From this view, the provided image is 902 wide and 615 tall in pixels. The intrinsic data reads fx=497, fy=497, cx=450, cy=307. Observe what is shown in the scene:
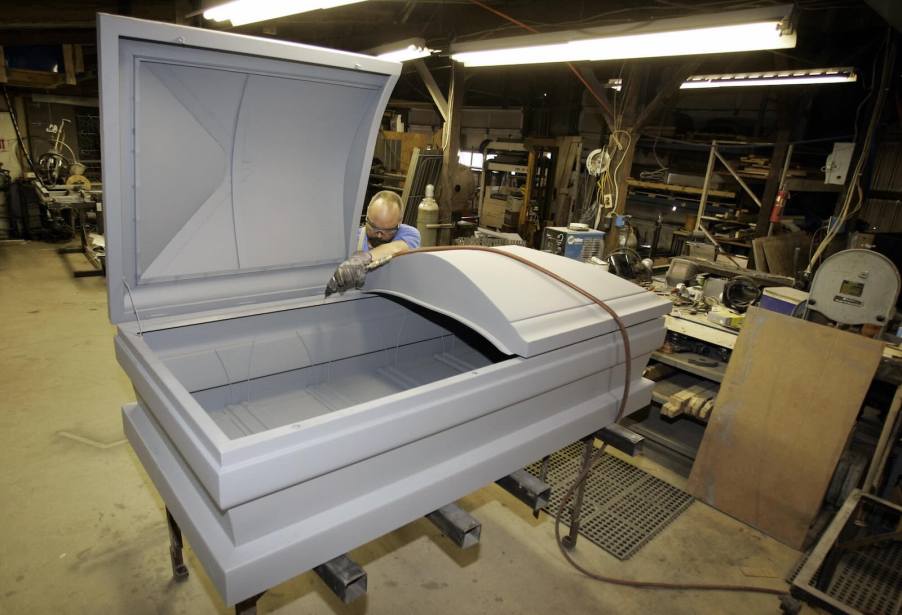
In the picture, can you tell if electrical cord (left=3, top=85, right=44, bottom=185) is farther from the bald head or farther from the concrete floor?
the bald head

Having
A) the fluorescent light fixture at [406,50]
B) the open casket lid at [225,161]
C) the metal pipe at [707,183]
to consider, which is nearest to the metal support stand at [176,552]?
the open casket lid at [225,161]

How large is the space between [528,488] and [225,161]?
129 cm

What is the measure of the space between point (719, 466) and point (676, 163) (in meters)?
5.62

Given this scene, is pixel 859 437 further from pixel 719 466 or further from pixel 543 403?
pixel 543 403

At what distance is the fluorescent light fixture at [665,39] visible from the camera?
80.2 inches

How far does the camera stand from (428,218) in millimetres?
4770

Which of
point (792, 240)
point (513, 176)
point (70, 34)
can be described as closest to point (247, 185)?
point (70, 34)

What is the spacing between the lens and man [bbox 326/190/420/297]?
1710 mm

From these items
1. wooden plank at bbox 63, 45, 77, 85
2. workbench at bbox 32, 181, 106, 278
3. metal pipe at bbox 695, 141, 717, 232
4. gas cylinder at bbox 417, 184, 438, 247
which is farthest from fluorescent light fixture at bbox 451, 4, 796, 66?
workbench at bbox 32, 181, 106, 278

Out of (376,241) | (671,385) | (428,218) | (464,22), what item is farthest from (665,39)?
(428,218)

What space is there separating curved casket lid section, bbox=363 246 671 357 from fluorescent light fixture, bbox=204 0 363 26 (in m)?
1.42

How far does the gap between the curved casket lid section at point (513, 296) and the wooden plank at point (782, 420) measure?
1363 millimetres

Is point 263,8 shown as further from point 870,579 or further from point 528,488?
point 870,579

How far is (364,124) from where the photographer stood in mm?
1682
